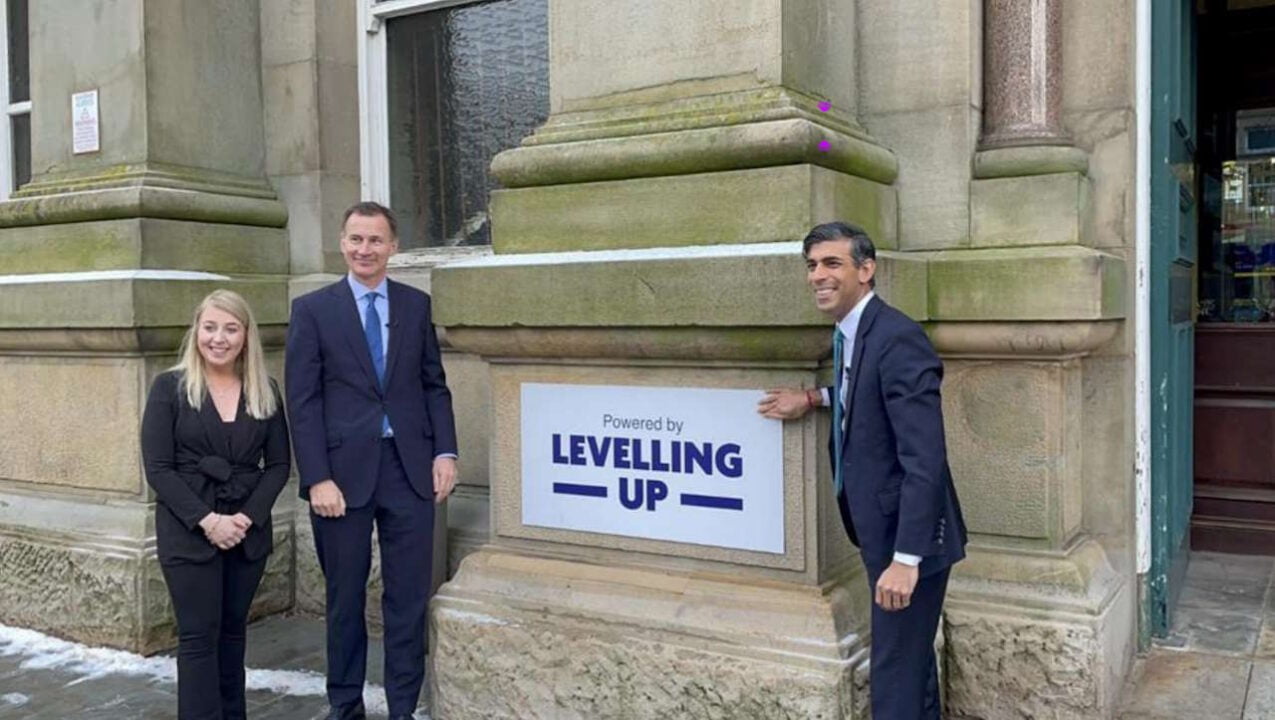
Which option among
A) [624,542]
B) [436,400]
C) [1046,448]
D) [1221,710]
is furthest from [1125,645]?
[436,400]

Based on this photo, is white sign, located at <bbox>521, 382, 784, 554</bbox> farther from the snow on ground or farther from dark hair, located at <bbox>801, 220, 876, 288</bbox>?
the snow on ground

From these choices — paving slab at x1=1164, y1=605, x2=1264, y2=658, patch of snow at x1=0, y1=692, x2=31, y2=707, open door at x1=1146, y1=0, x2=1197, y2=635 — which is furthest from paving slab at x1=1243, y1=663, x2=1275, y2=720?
patch of snow at x1=0, y1=692, x2=31, y2=707

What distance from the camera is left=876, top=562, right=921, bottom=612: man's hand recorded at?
10.4 feet

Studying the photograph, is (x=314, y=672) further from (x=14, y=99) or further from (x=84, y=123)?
(x=14, y=99)

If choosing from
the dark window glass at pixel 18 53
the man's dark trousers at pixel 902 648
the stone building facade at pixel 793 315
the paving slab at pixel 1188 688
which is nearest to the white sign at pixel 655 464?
the stone building facade at pixel 793 315

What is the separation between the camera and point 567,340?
14.0 ft

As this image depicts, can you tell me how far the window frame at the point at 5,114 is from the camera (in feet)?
24.1

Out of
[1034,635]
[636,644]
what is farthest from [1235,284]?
[636,644]

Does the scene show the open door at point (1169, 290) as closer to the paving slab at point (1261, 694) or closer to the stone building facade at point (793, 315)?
the stone building facade at point (793, 315)

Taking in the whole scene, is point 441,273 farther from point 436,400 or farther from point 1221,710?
point 1221,710

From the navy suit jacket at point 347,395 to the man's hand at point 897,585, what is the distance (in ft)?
6.24

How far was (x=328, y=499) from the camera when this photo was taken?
4.20 metres

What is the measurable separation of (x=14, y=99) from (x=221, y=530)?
4772mm

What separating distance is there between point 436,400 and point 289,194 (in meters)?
2.34
